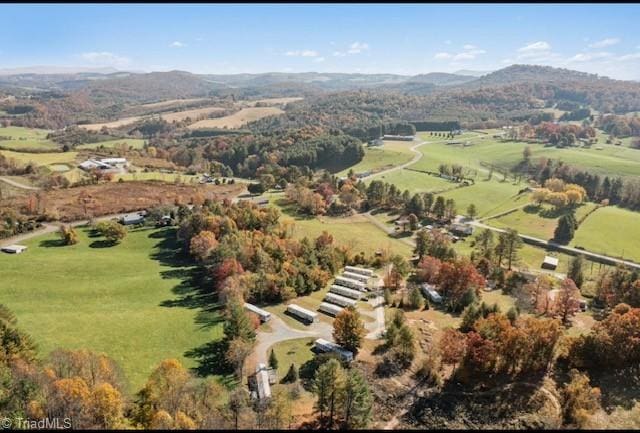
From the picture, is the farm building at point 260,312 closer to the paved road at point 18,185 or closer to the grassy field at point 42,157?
the paved road at point 18,185

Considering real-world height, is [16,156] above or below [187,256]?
above

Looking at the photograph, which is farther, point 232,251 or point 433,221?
point 433,221

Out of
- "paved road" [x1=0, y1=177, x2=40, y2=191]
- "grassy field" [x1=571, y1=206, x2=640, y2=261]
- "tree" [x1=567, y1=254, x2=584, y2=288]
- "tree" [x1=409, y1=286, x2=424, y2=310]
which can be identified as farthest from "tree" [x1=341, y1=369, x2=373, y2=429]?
"paved road" [x1=0, y1=177, x2=40, y2=191]

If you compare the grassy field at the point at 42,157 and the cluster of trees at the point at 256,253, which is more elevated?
the grassy field at the point at 42,157

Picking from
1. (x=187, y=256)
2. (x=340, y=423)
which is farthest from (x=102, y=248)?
(x=340, y=423)

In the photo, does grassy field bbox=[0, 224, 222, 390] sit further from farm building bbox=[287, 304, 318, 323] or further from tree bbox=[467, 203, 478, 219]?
tree bbox=[467, 203, 478, 219]

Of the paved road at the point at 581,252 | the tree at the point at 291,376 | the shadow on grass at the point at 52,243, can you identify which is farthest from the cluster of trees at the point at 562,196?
the shadow on grass at the point at 52,243

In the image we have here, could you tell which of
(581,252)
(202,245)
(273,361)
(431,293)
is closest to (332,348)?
(273,361)

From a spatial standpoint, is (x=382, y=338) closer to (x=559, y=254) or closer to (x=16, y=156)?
(x=559, y=254)
